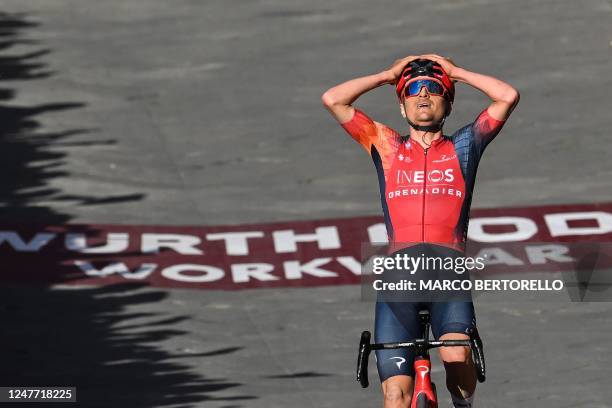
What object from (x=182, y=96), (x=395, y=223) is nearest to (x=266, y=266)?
(x=182, y=96)

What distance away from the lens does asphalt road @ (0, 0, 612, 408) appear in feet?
57.3

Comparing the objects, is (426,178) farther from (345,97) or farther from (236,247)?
(236,247)

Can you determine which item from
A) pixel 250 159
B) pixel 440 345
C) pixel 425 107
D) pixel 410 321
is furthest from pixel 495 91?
pixel 250 159

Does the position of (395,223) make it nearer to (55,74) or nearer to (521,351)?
(521,351)

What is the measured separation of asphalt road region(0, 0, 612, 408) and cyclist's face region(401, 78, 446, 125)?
454cm

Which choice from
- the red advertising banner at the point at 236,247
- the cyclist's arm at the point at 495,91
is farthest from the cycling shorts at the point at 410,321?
the red advertising banner at the point at 236,247

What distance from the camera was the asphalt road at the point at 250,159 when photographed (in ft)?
57.3

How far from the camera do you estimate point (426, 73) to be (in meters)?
12.1

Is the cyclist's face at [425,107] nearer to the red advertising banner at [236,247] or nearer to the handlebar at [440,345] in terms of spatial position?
the handlebar at [440,345]

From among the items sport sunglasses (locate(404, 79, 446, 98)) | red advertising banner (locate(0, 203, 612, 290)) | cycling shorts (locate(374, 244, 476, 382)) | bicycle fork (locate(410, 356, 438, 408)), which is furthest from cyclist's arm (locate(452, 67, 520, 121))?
red advertising banner (locate(0, 203, 612, 290))

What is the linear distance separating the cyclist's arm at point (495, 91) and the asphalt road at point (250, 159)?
4.46 metres

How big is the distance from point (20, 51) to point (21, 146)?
162 inches

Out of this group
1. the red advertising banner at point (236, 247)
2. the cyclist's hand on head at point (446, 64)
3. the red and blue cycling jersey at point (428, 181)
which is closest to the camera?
the red and blue cycling jersey at point (428, 181)

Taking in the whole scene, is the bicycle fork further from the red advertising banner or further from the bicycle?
the red advertising banner
